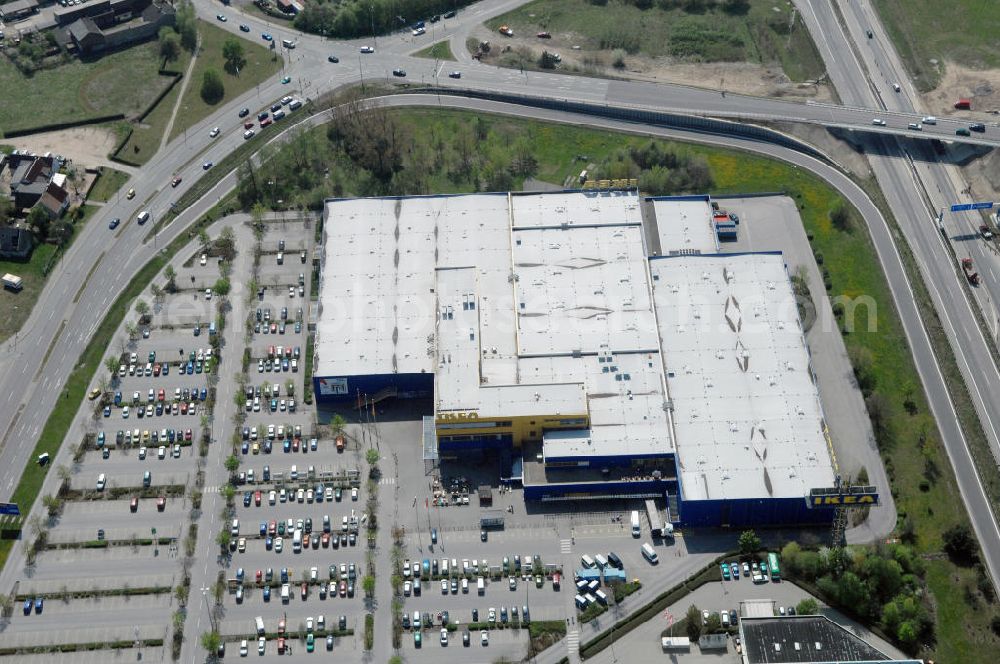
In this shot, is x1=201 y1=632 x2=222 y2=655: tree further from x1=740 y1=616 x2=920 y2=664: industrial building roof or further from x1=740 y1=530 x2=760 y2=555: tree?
x1=740 y1=530 x2=760 y2=555: tree

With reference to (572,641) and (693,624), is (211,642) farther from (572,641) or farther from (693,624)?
(693,624)

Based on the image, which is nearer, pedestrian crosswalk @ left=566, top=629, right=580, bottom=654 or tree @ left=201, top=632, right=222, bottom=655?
tree @ left=201, top=632, right=222, bottom=655

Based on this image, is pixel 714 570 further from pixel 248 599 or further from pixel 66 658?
pixel 66 658

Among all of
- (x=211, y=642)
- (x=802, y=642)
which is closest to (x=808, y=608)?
(x=802, y=642)

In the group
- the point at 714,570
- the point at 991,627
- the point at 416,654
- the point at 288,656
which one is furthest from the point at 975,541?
the point at 288,656

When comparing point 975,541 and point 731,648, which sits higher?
point 975,541

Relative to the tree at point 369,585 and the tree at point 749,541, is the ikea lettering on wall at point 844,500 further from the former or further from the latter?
the tree at point 369,585

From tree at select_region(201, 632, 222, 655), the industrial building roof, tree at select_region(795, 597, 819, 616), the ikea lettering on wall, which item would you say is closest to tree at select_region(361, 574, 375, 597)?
tree at select_region(201, 632, 222, 655)
